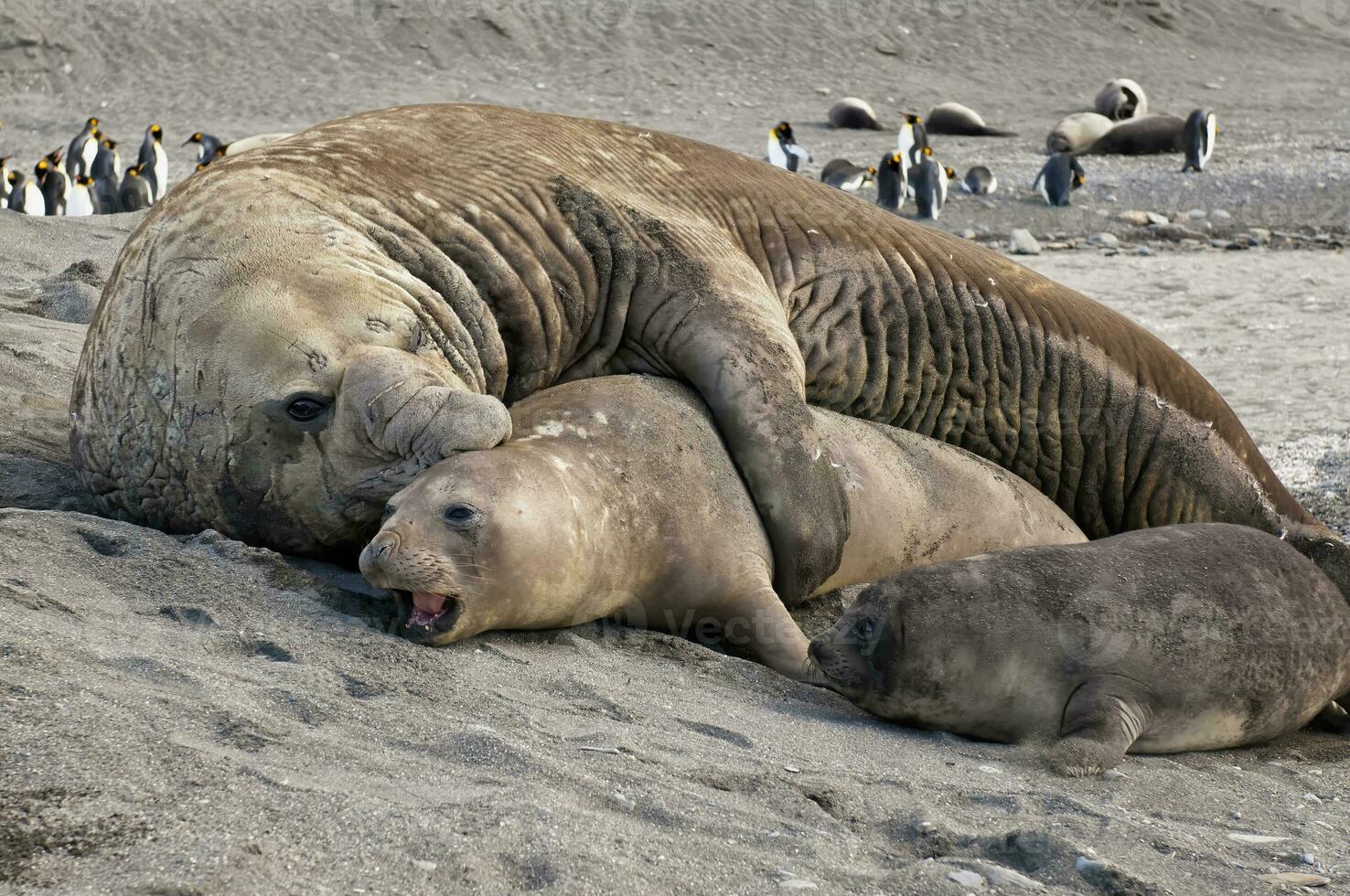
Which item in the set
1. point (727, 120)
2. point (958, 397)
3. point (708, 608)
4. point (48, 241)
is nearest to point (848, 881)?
point (708, 608)

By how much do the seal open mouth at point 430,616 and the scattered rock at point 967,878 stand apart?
1.57 m

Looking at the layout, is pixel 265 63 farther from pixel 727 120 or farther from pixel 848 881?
pixel 848 881

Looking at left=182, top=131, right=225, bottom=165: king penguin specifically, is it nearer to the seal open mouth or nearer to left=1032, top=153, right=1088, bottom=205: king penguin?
left=1032, top=153, right=1088, bottom=205: king penguin

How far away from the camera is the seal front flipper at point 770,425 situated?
479cm

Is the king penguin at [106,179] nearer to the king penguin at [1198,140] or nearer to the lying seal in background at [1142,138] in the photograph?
the king penguin at [1198,140]

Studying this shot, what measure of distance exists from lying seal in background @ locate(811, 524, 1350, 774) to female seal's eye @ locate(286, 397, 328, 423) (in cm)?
147

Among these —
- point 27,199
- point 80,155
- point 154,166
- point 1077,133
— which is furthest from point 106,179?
point 1077,133

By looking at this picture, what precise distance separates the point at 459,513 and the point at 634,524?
63 cm

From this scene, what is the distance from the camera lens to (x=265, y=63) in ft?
81.0

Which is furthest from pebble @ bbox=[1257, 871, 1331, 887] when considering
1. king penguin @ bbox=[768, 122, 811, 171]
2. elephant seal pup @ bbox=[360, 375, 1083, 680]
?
king penguin @ bbox=[768, 122, 811, 171]

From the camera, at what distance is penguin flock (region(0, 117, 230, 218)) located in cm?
1577

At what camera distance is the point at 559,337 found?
5.05 meters

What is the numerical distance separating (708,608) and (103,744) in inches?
85.3

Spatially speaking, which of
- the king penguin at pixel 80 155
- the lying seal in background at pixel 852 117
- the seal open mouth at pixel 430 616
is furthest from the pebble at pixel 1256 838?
the lying seal in background at pixel 852 117
